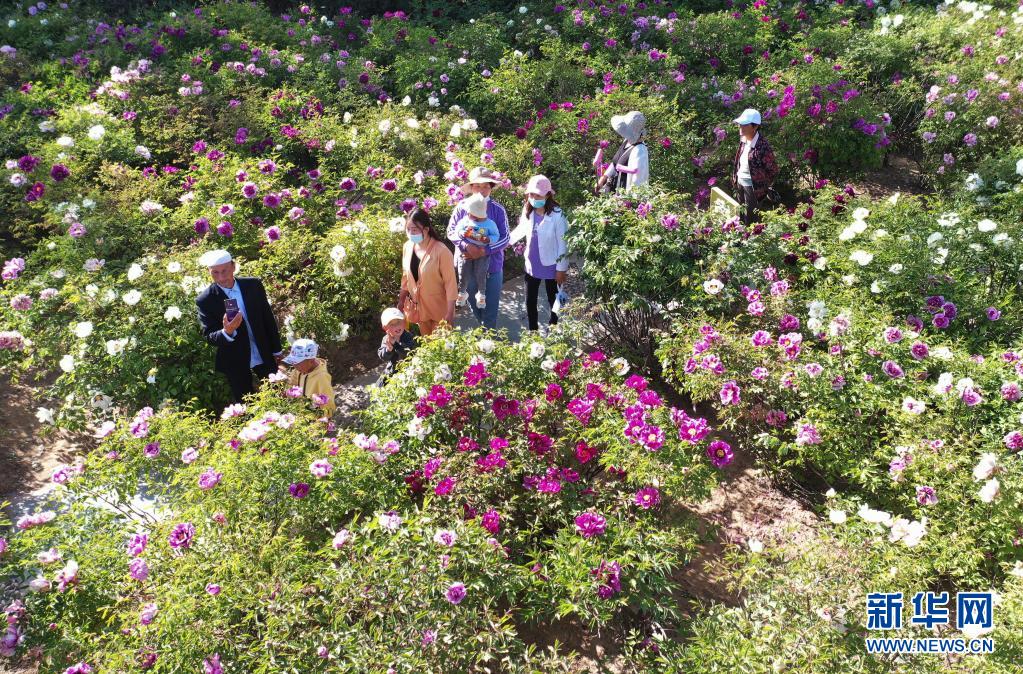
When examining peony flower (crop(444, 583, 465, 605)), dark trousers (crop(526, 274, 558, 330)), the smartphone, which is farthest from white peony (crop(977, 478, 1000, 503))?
the smartphone

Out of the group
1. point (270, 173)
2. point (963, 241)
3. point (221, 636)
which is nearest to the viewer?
point (221, 636)

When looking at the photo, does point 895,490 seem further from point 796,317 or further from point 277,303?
point 277,303

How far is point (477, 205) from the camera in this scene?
15.6 ft

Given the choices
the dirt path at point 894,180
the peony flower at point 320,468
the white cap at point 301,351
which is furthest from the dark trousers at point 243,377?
the dirt path at point 894,180

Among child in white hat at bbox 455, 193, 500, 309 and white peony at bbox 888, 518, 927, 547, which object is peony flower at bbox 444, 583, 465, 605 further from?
child in white hat at bbox 455, 193, 500, 309

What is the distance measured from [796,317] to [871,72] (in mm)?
4964

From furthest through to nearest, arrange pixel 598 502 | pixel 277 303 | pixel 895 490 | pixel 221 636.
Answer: pixel 277 303 < pixel 895 490 < pixel 598 502 < pixel 221 636

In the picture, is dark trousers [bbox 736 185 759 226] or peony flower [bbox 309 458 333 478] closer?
peony flower [bbox 309 458 333 478]

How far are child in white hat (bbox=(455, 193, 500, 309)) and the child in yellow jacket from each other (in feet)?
3.46

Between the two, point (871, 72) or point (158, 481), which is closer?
point (158, 481)

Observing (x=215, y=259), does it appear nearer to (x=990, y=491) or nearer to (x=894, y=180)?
(x=990, y=491)

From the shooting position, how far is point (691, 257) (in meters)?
4.66

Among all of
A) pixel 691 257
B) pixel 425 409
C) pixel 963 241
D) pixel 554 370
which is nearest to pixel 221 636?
pixel 425 409

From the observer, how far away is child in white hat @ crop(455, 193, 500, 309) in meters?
4.77
